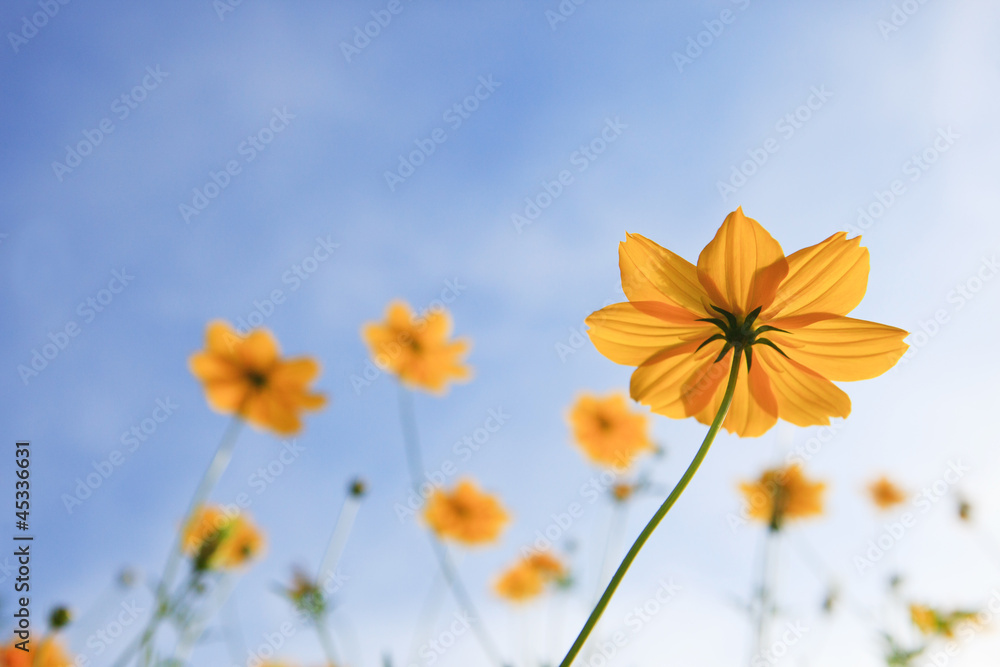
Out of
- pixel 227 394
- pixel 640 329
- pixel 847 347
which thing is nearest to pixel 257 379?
pixel 227 394

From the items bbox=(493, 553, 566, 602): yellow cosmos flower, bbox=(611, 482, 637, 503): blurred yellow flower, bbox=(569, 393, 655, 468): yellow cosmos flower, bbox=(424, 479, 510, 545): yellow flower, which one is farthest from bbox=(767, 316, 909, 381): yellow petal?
bbox=(493, 553, 566, 602): yellow cosmos flower

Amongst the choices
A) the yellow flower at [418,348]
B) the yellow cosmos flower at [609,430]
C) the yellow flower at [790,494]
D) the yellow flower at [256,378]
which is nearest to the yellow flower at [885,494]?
the yellow flower at [790,494]

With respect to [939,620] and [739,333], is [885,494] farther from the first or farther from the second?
[739,333]

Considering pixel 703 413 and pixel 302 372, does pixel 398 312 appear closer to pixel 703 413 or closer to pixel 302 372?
pixel 302 372

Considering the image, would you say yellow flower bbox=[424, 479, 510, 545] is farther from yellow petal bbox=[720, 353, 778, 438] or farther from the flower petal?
yellow petal bbox=[720, 353, 778, 438]

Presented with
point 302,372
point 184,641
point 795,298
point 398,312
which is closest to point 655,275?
point 795,298

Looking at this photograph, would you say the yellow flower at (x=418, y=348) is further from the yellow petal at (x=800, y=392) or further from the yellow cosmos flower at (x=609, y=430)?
the yellow petal at (x=800, y=392)
